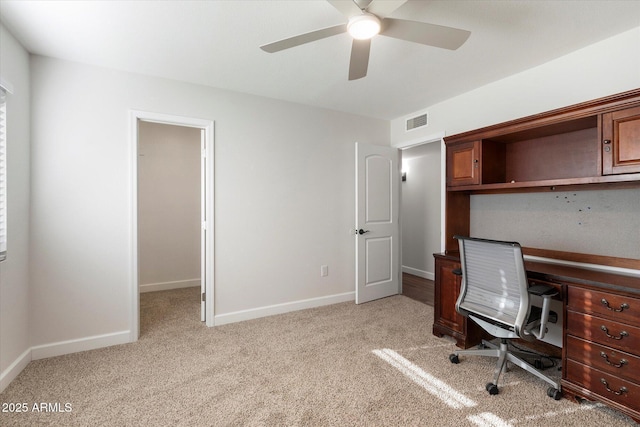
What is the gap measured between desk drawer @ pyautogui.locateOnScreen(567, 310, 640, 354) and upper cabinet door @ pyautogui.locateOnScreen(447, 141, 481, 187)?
132 cm

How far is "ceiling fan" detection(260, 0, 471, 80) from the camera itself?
1.53 metres

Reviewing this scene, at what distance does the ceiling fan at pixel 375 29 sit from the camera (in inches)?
60.4

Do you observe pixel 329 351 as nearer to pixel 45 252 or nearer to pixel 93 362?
pixel 93 362

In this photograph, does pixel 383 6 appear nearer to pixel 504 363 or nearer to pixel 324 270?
pixel 504 363

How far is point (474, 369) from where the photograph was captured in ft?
7.44

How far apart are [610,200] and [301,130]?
295cm

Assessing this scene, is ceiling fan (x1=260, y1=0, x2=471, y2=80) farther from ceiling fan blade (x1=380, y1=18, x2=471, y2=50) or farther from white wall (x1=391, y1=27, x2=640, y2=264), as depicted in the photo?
white wall (x1=391, y1=27, x2=640, y2=264)

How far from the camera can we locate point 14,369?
2143 mm

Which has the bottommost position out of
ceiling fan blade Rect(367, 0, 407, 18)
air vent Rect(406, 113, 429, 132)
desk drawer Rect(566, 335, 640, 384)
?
desk drawer Rect(566, 335, 640, 384)

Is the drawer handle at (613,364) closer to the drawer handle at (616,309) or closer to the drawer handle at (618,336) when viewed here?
the drawer handle at (618,336)

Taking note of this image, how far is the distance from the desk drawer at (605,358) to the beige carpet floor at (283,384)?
275mm

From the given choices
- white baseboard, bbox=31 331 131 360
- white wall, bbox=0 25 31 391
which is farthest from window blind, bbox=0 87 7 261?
white baseboard, bbox=31 331 131 360

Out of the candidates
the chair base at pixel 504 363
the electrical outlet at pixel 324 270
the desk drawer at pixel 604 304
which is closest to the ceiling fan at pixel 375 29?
the desk drawer at pixel 604 304

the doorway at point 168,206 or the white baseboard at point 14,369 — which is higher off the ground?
the doorway at point 168,206
